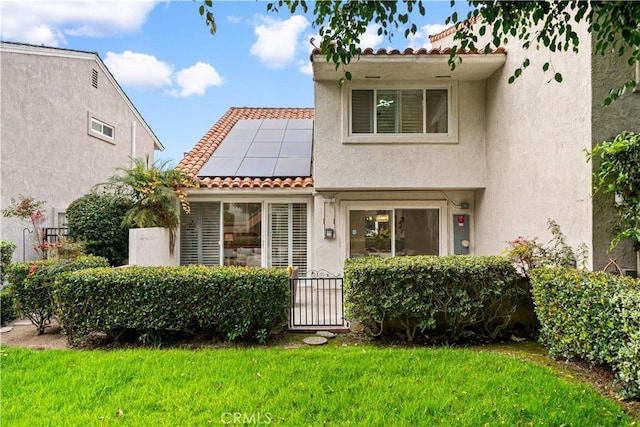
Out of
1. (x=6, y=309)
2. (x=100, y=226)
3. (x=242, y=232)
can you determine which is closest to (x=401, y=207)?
(x=242, y=232)

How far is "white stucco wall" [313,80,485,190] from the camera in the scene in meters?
10.6

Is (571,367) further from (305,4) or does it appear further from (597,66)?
(305,4)

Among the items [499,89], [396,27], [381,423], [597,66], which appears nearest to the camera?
[381,423]

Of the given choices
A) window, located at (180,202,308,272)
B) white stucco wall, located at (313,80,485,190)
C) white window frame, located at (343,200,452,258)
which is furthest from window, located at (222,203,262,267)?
white window frame, located at (343,200,452,258)

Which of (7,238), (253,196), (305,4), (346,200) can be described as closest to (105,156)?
(7,238)

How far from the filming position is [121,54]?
53.0ft

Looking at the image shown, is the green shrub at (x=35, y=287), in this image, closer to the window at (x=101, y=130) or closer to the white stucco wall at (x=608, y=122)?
the window at (x=101, y=130)

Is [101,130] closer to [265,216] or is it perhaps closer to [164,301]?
[265,216]

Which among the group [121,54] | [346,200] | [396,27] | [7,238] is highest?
[121,54]

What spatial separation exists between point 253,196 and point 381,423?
29.3 feet

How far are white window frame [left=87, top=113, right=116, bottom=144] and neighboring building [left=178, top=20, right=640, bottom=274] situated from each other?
18.3ft

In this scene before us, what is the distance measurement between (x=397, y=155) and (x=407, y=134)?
74cm

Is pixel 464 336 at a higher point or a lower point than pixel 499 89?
lower
